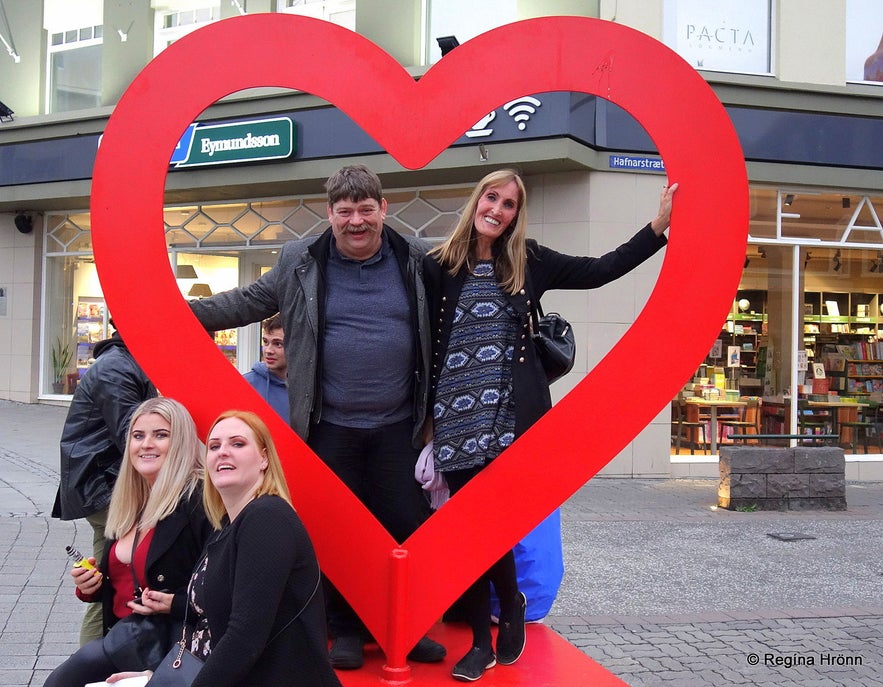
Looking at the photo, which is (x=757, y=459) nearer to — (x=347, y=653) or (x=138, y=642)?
(x=347, y=653)

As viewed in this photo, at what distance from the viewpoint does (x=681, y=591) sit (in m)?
5.73

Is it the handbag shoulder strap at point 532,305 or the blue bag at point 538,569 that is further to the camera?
the blue bag at point 538,569

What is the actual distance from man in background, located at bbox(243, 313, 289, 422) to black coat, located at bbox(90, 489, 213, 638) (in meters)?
1.20

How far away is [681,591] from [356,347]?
361 centimetres

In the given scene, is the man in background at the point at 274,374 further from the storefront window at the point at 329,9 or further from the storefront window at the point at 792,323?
the storefront window at the point at 329,9

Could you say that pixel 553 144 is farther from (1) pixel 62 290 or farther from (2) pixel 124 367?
(1) pixel 62 290

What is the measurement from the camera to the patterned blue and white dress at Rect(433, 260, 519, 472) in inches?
121

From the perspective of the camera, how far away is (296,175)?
11.1 meters

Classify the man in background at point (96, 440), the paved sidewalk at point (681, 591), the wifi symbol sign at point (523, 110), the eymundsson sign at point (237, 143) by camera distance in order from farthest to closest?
the eymundsson sign at point (237, 143)
the wifi symbol sign at point (523, 110)
the paved sidewalk at point (681, 591)
the man in background at point (96, 440)

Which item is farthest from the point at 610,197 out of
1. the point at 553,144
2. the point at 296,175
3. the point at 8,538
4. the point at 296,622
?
the point at 296,622

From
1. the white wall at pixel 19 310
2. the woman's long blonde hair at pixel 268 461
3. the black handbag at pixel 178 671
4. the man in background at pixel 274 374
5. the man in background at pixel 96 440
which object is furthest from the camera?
the white wall at pixel 19 310

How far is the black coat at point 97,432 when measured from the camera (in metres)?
3.50

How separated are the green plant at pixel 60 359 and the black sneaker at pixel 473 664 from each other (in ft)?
42.9

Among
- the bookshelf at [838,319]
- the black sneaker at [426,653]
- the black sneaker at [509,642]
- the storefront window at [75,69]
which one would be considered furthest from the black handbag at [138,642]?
the storefront window at [75,69]
